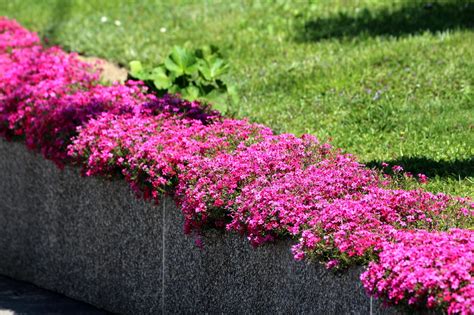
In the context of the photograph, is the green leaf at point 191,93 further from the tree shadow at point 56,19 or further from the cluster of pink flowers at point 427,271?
the cluster of pink flowers at point 427,271

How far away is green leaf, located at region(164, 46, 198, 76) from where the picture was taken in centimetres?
909

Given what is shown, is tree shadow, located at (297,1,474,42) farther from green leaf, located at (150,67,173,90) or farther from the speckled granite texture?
the speckled granite texture

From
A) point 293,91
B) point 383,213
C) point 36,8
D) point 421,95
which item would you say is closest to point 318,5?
point 293,91

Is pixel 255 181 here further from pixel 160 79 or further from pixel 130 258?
pixel 160 79

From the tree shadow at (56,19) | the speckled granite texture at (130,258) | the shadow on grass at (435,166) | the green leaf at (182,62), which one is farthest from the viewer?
the tree shadow at (56,19)

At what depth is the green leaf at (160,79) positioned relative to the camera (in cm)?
916

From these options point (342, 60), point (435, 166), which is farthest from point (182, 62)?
point (435, 166)

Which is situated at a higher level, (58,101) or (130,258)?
(58,101)

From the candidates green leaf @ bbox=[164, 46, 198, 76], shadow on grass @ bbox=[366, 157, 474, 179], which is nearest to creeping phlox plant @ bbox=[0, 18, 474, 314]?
green leaf @ bbox=[164, 46, 198, 76]

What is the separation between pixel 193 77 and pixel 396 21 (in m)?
2.97

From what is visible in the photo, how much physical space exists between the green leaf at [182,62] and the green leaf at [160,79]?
0.11m

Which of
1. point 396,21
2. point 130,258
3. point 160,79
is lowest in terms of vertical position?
point 130,258

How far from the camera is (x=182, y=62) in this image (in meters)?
9.12

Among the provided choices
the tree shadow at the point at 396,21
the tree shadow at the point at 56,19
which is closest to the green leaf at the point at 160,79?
the tree shadow at the point at 396,21
